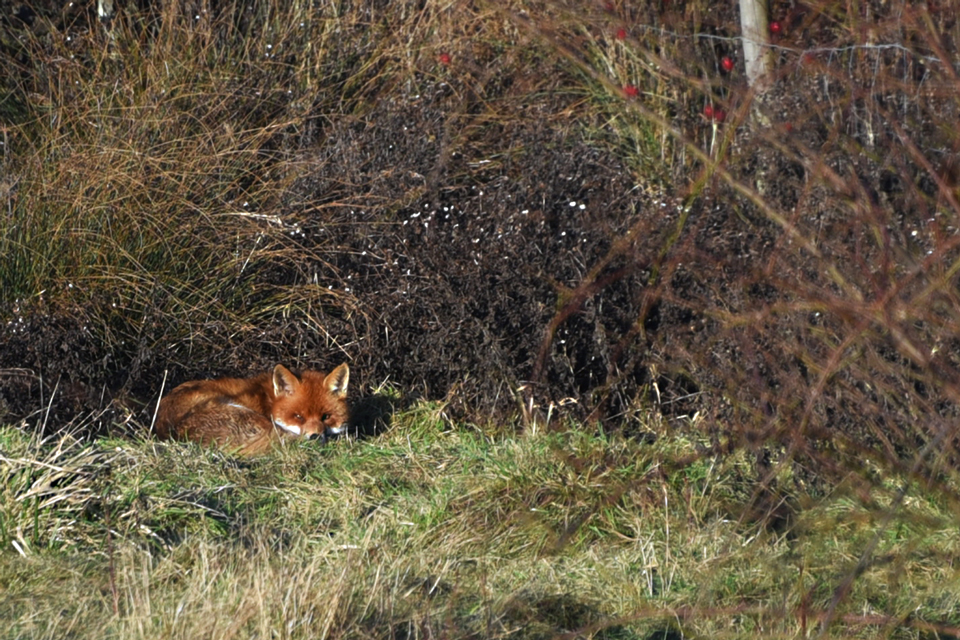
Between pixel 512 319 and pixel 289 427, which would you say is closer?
pixel 289 427

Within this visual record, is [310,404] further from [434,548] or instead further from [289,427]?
[434,548]

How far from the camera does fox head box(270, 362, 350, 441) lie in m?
6.28

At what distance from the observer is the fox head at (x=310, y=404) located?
6281mm

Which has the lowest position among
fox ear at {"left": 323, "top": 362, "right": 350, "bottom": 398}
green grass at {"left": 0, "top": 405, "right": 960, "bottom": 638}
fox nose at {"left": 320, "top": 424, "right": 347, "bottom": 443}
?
fox nose at {"left": 320, "top": 424, "right": 347, "bottom": 443}

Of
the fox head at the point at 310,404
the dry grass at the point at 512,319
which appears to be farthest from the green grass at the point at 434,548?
the fox head at the point at 310,404

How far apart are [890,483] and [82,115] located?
486cm

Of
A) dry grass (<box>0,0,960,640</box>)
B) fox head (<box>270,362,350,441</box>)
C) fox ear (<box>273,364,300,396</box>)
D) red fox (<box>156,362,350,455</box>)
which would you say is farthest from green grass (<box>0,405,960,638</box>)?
fox ear (<box>273,364,300,396</box>)

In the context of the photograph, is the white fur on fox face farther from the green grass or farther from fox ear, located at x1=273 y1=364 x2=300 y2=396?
the green grass

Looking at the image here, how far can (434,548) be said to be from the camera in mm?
4734

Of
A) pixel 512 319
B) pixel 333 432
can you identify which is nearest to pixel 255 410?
pixel 333 432

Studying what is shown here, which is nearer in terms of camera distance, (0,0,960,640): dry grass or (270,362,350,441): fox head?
(0,0,960,640): dry grass

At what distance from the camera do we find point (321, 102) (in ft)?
26.9

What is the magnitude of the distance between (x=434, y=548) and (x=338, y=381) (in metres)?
1.86

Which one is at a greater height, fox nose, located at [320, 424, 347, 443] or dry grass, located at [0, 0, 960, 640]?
dry grass, located at [0, 0, 960, 640]
